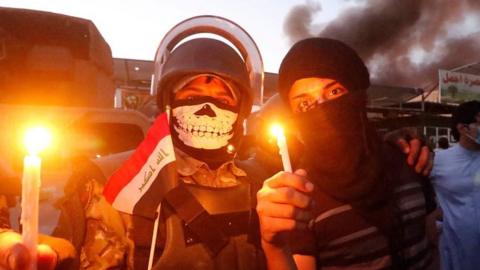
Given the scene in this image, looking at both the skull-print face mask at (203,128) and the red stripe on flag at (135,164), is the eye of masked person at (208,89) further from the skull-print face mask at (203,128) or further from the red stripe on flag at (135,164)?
the red stripe on flag at (135,164)

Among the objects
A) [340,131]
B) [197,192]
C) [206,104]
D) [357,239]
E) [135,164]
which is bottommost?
[357,239]

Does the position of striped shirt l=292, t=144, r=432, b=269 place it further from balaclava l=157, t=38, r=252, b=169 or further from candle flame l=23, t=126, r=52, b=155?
candle flame l=23, t=126, r=52, b=155

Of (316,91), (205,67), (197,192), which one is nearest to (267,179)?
(197,192)

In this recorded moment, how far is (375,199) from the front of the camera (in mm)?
2039

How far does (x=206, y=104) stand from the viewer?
2275 millimetres

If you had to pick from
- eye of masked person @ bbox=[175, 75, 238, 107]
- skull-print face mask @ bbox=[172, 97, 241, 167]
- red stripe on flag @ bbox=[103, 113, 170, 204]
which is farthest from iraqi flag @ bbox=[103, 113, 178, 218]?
eye of masked person @ bbox=[175, 75, 238, 107]

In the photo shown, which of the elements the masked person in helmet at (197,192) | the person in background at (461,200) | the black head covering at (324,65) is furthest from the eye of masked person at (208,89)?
the person in background at (461,200)

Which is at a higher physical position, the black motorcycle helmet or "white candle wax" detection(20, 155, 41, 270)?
the black motorcycle helmet

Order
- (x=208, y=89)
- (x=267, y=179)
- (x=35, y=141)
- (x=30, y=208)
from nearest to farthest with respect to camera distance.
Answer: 1. (x=30, y=208)
2. (x=35, y=141)
3. (x=267, y=179)
4. (x=208, y=89)

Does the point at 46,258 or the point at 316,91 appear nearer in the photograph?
the point at 46,258

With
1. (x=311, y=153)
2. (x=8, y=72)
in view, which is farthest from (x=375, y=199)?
(x=8, y=72)

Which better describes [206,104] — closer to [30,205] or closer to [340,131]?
[340,131]

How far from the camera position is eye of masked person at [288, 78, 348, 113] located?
7.44ft

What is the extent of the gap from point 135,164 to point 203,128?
1.32 ft
